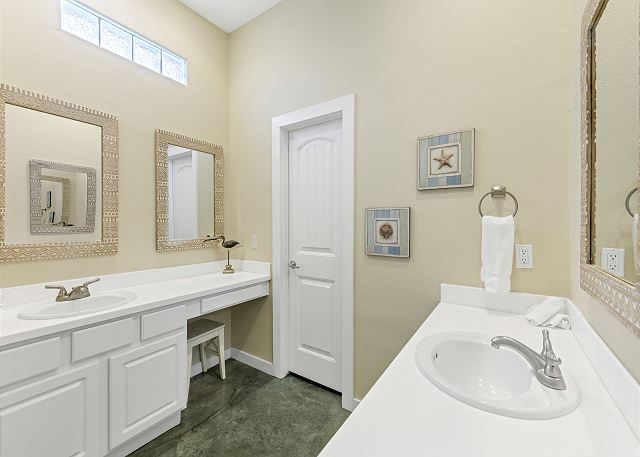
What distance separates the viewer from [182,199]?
2334 millimetres

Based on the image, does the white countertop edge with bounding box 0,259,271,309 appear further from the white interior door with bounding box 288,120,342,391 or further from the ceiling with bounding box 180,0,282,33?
the ceiling with bounding box 180,0,282,33

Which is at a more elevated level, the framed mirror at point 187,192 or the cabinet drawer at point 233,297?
the framed mirror at point 187,192

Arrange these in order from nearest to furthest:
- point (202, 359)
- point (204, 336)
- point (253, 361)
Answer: point (204, 336) < point (202, 359) < point (253, 361)

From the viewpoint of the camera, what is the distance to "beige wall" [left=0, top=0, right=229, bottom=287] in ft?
5.14

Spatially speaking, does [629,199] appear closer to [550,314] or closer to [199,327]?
[550,314]

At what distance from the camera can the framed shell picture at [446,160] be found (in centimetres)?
149

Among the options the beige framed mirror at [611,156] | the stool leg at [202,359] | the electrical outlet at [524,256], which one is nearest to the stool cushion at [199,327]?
the stool leg at [202,359]

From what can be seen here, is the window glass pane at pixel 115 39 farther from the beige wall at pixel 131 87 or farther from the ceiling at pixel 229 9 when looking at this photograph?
the ceiling at pixel 229 9

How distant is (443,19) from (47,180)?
251 cm

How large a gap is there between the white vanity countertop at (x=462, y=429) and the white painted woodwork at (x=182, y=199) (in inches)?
83.2

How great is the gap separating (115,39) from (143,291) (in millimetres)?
1794

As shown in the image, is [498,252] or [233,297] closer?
[498,252]

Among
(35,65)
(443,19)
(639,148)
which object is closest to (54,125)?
(35,65)


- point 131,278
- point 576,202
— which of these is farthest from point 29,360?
point 576,202
